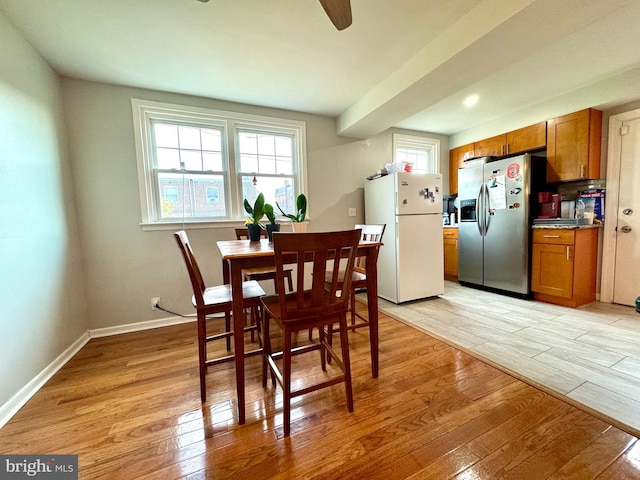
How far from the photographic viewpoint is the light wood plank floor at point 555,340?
4.72ft

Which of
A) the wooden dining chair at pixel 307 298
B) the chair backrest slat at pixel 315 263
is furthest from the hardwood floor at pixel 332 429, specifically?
the chair backrest slat at pixel 315 263

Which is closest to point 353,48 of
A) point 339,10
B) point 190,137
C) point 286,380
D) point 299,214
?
point 339,10

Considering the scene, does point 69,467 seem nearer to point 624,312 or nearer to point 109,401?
point 109,401

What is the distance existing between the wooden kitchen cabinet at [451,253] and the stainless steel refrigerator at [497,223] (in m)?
0.19

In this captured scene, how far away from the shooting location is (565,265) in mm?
2766

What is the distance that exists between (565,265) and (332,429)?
309 cm

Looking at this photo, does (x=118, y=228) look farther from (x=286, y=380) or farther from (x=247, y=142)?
(x=286, y=380)

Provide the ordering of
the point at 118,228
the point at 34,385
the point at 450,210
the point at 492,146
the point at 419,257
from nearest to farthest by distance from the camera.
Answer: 1. the point at 34,385
2. the point at 118,228
3. the point at 419,257
4. the point at 492,146
5. the point at 450,210

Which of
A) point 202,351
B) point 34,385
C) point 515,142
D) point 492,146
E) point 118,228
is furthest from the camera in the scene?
point 492,146

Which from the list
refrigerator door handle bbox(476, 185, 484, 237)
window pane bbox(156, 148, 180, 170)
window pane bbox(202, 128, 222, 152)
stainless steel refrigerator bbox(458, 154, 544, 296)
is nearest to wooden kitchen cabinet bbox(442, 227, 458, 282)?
stainless steel refrigerator bbox(458, 154, 544, 296)

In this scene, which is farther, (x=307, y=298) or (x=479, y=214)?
(x=479, y=214)

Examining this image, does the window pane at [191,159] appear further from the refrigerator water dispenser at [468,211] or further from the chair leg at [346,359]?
the refrigerator water dispenser at [468,211]

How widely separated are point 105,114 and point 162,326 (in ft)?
6.97

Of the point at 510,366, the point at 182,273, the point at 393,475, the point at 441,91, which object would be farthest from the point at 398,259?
the point at 182,273
